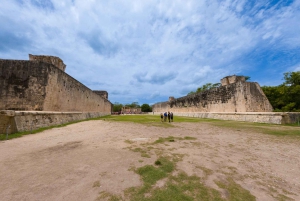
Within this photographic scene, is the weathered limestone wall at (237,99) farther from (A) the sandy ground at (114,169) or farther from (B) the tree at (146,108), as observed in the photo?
(B) the tree at (146,108)

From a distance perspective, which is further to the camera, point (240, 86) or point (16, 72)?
point (240, 86)

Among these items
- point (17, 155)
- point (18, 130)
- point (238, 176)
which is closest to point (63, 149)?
point (17, 155)

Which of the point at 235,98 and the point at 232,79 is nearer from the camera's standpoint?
the point at 235,98

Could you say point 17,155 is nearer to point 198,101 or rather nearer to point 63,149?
point 63,149

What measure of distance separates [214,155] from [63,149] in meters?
4.41

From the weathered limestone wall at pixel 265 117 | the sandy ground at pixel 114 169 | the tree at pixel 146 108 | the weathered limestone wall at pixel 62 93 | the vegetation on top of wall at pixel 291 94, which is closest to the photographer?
the sandy ground at pixel 114 169

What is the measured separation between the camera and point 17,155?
3463 millimetres

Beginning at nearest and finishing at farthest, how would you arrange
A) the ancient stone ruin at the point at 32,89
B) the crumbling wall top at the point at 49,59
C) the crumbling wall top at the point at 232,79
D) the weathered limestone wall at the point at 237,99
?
the ancient stone ruin at the point at 32,89, the crumbling wall top at the point at 49,59, the weathered limestone wall at the point at 237,99, the crumbling wall top at the point at 232,79

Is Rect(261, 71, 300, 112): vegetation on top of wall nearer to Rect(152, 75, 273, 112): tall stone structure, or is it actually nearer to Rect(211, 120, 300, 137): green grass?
Rect(152, 75, 273, 112): tall stone structure

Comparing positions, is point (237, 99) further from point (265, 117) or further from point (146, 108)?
point (146, 108)

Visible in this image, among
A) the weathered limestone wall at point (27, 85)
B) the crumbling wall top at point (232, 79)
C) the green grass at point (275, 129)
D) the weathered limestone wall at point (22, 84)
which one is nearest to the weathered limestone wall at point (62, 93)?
the weathered limestone wall at point (27, 85)

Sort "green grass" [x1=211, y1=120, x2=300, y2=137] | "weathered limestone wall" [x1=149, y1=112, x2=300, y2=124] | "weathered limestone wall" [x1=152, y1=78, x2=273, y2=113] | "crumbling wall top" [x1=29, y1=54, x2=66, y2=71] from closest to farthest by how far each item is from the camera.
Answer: "green grass" [x1=211, y1=120, x2=300, y2=137], "weathered limestone wall" [x1=149, y1=112, x2=300, y2=124], "crumbling wall top" [x1=29, y1=54, x2=66, y2=71], "weathered limestone wall" [x1=152, y1=78, x2=273, y2=113]

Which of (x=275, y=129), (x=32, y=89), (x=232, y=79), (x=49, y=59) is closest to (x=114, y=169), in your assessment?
(x=275, y=129)

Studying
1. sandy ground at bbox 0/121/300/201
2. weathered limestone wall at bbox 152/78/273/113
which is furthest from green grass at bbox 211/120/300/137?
weathered limestone wall at bbox 152/78/273/113
